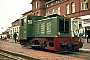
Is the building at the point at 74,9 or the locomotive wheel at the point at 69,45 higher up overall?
the building at the point at 74,9

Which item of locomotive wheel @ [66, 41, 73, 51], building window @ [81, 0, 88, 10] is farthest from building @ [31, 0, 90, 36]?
locomotive wheel @ [66, 41, 73, 51]

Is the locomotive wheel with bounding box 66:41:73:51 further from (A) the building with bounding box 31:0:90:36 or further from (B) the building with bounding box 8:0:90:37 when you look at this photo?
(A) the building with bounding box 31:0:90:36

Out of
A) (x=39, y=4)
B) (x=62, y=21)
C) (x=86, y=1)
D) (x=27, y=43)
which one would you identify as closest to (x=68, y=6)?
(x=86, y=1)

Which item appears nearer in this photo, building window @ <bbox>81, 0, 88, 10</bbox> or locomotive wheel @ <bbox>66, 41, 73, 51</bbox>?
locomotive wheel @ <bbox>66, 41, 73, 51</bbox>

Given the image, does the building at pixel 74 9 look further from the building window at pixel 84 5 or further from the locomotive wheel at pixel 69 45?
the locomotive wheel at pixel 69 45

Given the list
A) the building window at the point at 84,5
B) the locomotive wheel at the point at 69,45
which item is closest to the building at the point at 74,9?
the building window at the point at 84,5

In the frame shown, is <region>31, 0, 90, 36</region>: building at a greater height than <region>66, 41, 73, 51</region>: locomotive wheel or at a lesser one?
greater

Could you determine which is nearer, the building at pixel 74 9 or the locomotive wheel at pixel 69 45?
the locomotive wheel at pixel 69 45

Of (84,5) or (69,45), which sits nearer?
(69,45)

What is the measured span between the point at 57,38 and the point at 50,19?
1855 mm

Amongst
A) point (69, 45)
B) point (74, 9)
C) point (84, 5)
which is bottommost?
point (69, 45)

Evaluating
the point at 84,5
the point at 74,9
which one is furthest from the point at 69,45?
the point at 74,9

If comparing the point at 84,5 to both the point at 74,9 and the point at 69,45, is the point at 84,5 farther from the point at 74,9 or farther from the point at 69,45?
the point at 69,45

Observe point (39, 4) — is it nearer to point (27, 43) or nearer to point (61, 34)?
point (27, 43)
